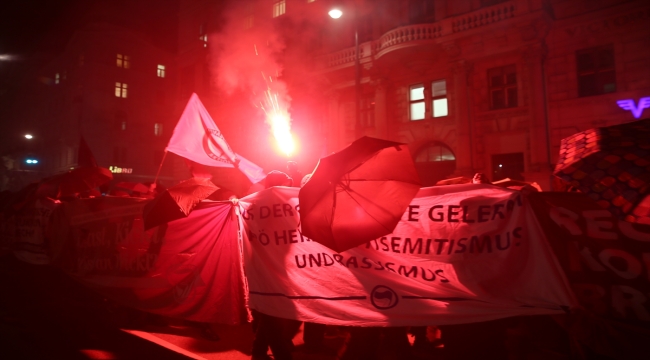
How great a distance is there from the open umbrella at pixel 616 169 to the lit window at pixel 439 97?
45.9ft

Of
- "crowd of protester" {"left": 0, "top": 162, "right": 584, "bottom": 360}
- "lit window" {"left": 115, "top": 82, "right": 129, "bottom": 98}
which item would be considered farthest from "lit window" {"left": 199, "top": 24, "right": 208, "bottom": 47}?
"crowd of protester" {"left": 0, "top": 162, "right": 584, "bottom": 360}

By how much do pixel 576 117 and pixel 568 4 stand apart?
408 cm

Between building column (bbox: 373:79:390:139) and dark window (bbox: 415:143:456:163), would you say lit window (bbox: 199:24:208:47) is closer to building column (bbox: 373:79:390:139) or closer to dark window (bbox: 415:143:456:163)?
building column (bbox: 373:79:390:139)

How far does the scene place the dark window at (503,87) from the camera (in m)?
15.0

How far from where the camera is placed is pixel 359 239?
3182 mm

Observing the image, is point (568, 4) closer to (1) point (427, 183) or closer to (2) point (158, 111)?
(1) point (427, 183)

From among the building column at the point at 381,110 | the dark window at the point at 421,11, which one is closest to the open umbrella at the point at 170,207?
the building column at the point at 381,110

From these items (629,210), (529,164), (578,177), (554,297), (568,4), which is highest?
(568,4)

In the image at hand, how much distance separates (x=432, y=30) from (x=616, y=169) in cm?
1486

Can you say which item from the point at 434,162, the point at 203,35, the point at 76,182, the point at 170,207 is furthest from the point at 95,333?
the point at 203,35

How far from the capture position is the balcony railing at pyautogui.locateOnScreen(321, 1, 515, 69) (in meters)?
14.6

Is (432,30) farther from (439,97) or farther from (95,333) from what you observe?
(95,333)

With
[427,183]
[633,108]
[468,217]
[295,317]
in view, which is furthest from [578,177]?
[427,183]

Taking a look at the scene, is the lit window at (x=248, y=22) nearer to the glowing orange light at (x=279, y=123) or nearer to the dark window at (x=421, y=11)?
the glowing orange light at (x=279, y=123)
